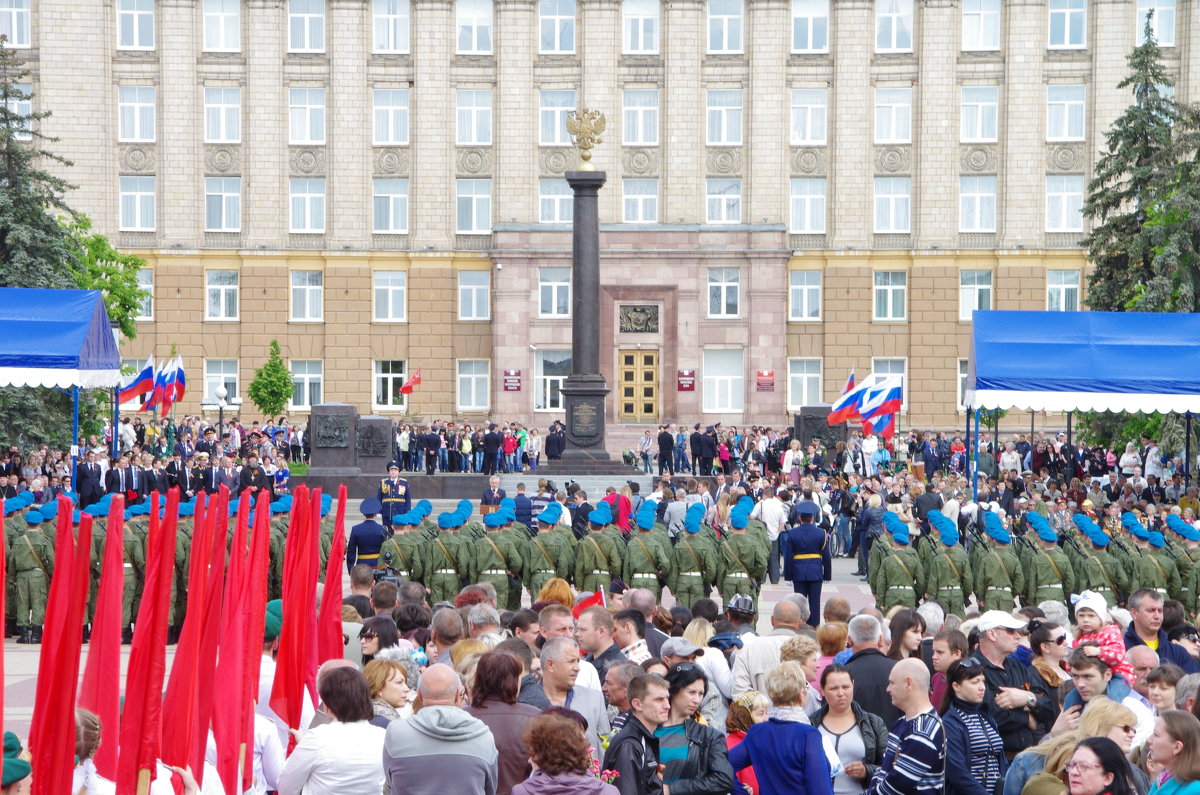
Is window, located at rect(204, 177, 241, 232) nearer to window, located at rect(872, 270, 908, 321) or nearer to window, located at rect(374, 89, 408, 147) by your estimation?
window, located at rect(374, 89, 408, 147)

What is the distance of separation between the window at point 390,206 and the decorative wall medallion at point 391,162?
0.35m

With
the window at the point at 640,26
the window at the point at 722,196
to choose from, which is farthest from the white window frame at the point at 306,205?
the window at the point at 722,196

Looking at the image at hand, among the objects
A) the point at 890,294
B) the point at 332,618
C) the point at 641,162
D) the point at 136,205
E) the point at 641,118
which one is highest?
the point at 641,118

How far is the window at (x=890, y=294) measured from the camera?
56.4 m

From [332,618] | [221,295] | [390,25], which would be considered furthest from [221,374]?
[332,618]

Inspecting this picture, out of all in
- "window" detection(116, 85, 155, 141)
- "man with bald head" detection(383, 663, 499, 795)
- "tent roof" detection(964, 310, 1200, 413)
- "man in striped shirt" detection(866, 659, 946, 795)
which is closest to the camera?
"man with bald head" detection(383, 663, 499, 795)

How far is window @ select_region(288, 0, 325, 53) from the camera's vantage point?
184 ft

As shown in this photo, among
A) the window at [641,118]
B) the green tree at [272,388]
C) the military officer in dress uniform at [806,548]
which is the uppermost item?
the window at [641,118]

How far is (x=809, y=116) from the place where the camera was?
56.0 m

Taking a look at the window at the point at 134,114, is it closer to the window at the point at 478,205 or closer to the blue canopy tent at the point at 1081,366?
the window at the point at 478,205

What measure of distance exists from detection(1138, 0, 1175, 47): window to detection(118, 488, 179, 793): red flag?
173ft

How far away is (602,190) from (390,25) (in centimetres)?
947

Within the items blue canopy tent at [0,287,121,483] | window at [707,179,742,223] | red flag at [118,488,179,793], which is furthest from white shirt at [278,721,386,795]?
window at [707,179,742,223]

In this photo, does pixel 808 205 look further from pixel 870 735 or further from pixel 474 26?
pixel 870 735
